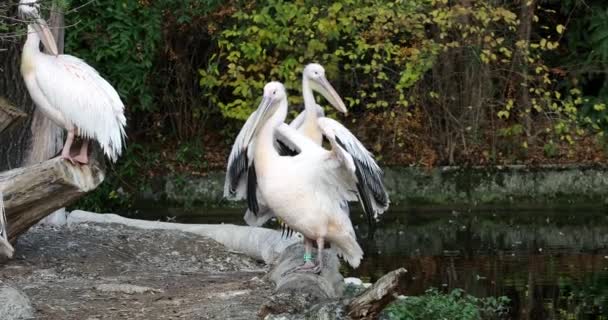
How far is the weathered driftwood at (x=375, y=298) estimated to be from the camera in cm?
556

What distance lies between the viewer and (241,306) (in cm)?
641

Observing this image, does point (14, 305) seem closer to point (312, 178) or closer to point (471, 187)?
point (312, 178)

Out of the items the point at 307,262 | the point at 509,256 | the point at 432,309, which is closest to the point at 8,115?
the point at 307,262

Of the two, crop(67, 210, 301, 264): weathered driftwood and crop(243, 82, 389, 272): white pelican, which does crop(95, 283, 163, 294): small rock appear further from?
crop(67, 210, 301, 264): weathered driftwood

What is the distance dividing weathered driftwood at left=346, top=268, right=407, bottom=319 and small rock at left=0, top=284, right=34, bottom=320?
5.68ft

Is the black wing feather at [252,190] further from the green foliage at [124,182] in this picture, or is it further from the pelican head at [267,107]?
the green foliage at [124,182]

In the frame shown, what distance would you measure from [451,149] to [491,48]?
4.00 ft

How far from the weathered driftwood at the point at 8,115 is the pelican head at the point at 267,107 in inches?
54.1

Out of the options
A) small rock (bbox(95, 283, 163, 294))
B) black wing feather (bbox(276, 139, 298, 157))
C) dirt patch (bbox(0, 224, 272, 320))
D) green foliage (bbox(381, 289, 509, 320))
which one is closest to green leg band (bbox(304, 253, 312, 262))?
dirt patch (bbox(0, 224, 272, 320))

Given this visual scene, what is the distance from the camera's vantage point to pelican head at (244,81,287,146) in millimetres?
6934

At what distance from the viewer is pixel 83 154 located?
24.7 feet

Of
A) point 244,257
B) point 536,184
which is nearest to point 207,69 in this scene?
point 536,184

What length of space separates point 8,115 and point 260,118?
1501 millimetres

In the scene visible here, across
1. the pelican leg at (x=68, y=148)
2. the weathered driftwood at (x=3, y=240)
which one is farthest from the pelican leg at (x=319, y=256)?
the weathered driftwood at (x=3, y=240)
